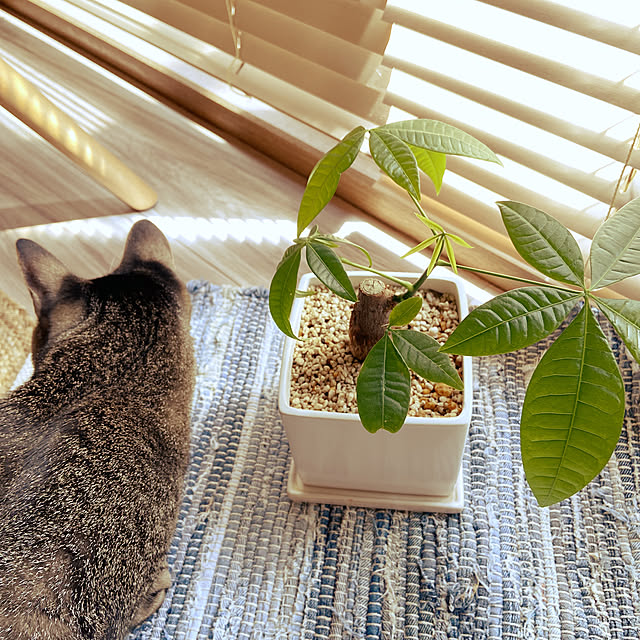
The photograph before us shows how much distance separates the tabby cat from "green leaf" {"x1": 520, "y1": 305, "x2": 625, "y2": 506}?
0.47 metres

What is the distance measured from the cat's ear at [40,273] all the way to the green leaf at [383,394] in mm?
547

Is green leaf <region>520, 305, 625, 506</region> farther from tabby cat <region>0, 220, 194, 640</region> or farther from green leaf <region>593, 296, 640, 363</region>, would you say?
tabby cat <region>0, 220, 194, 640</region>

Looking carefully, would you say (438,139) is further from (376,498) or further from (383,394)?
(376,498)

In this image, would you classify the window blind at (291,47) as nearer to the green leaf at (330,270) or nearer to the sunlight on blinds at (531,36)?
the sunlight on blinds at (531,36)

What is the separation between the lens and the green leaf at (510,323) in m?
0.41

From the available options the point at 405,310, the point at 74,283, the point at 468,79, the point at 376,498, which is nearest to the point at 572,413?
the point at 405,310

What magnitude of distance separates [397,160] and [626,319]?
196mm

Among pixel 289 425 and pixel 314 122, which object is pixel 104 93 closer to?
pixel 314 122

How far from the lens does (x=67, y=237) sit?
1.11 m

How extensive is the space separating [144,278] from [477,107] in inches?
21.2

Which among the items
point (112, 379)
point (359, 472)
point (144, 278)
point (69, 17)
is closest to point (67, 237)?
point (144, 278)

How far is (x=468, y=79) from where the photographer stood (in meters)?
0.75

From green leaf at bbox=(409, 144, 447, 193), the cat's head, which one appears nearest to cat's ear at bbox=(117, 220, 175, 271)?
the cat's head

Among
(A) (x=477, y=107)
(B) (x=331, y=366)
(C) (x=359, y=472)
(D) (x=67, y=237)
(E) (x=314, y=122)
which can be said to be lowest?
(D) (x=67, y=237)
